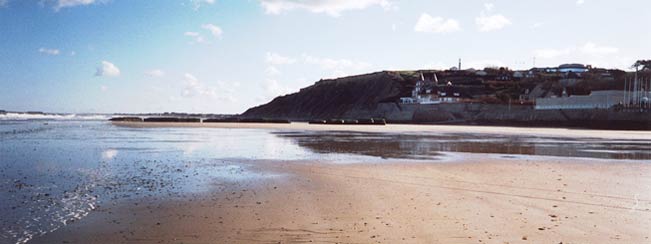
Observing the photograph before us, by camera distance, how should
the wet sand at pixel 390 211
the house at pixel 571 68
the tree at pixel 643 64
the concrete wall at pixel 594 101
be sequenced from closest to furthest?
1. the wet sand at pixel 390 211
2. the concrete wall at pixel 594 101
3. the tree at pixel 643 64
4. the house at pixel 571 68

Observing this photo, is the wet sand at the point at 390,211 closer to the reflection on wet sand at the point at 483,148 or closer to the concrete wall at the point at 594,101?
the reflection on wet sand at the point at 483,148

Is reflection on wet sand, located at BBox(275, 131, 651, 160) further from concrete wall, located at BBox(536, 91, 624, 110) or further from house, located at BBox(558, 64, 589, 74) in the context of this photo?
house, located at BBox(558, 64, 589, 74)

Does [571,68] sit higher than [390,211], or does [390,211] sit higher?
[571,68]

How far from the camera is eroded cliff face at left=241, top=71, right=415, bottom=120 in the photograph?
409 feet

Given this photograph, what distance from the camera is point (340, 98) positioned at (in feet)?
454

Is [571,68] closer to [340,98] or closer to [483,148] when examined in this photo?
[340,98]

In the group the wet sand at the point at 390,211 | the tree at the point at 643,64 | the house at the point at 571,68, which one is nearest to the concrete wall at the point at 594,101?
the tree at the point at 643,64

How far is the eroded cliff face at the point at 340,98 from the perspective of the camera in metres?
125

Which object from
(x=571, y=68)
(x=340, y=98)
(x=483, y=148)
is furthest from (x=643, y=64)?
(x=483, y=148)

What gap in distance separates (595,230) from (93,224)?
284 inches

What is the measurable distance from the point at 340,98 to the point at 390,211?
130330mm

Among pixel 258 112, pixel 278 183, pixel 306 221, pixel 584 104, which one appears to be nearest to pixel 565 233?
pixel 306 221

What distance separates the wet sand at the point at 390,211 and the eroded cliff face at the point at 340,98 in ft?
352

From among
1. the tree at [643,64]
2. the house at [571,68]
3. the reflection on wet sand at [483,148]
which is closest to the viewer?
the reflection on wet sand at [483,148]
